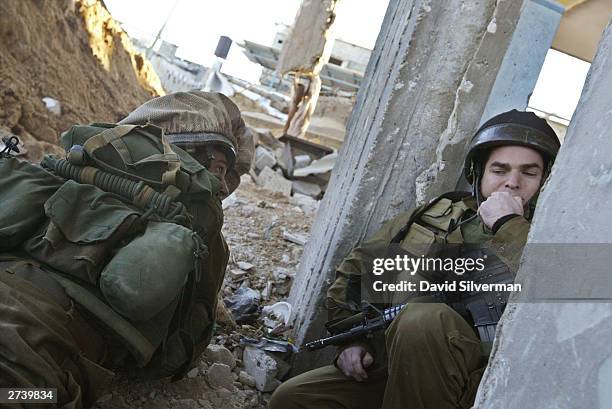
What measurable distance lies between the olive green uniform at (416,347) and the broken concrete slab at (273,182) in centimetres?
488

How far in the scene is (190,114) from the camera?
2273mm

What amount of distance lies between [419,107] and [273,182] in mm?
4695

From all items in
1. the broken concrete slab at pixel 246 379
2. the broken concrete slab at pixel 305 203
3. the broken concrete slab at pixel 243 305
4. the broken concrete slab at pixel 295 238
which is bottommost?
the broken concrete slab at pixel 246 379

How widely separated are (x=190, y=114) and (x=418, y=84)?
3.49 feet

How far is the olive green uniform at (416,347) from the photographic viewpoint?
154cm

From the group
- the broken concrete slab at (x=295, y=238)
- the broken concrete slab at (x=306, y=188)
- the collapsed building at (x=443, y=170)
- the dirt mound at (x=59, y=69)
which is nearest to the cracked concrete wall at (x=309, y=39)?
the dirt mound at (x=59, y=69)

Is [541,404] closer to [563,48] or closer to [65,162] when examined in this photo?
[65,162]

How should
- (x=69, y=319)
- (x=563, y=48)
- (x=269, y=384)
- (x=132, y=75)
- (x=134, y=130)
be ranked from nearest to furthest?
(x=69, y=319), (x=134, y=130), (x=269, y=384), (x=563, y=48), (x=132, y=75)

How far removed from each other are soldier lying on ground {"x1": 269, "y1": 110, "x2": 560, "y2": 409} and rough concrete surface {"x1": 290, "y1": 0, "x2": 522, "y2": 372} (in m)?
0.31

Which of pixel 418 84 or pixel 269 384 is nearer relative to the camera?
pixel 269 384

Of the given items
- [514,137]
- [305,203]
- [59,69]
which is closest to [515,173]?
[514,137]

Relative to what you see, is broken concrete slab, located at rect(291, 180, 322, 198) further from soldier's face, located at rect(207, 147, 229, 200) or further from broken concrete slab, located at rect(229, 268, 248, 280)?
soldier's face, located at rect(207, 147, 229, 200)

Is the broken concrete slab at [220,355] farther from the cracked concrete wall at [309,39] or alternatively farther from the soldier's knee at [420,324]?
the cracked concrete wall at [309,39]

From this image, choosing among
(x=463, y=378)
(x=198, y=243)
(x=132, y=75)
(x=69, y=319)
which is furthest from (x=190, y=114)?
(x=132, y=75)
